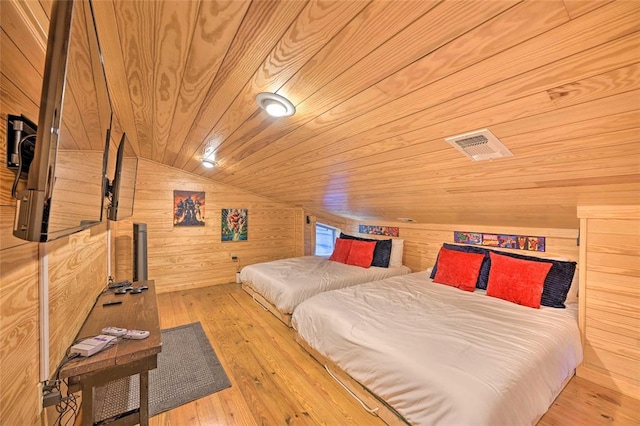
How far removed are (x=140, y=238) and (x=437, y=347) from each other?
3357mm

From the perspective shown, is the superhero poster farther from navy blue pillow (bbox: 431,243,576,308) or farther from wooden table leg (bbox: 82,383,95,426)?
navy blue pillow (bbox: 431,243,576,308)

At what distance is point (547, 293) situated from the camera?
219cm

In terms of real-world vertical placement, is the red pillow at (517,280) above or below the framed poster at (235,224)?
below

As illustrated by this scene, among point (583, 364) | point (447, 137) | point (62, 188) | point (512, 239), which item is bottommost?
point (583, 364)

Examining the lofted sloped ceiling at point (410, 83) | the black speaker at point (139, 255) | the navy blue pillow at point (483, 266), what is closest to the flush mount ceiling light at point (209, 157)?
the lofted sloped ceiling at point (410, 83)

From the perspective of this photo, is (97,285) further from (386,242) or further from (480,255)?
(480,255)

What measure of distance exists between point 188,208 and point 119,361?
3.50 m

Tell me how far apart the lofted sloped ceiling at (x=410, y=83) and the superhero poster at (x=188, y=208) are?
2157mm

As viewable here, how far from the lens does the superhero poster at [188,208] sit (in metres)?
4.13

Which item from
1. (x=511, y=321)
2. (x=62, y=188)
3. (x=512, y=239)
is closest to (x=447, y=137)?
(x=511, y=321)

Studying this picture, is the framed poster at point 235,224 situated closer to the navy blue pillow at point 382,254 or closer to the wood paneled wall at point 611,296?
the navy blue pillow at point 382,254

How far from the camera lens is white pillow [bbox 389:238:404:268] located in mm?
3723

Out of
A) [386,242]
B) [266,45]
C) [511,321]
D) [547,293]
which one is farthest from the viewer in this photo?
[386,242]

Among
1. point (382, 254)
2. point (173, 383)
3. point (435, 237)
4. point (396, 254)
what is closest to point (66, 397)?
A: point (173, 383)
